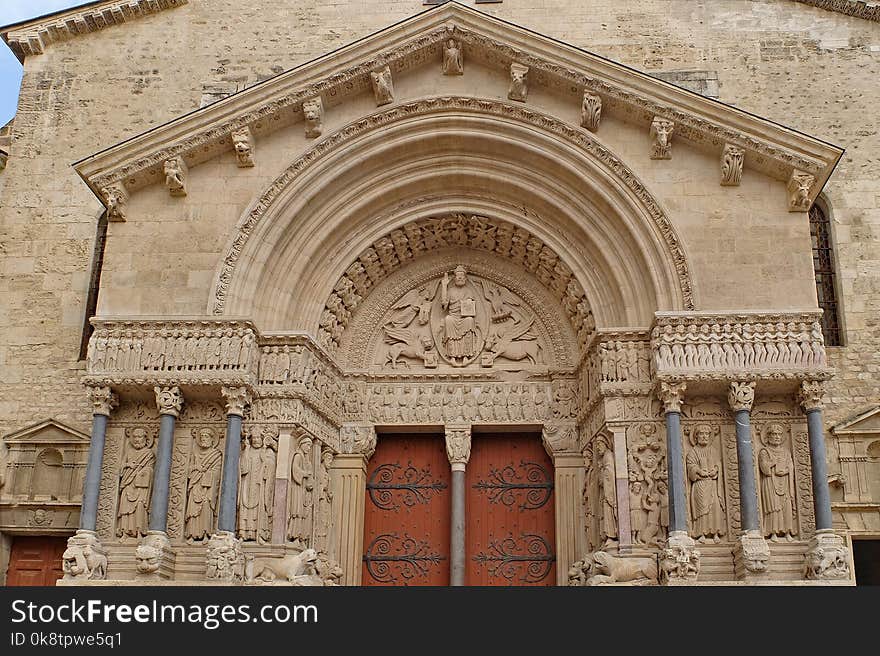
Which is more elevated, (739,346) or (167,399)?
(739,346)

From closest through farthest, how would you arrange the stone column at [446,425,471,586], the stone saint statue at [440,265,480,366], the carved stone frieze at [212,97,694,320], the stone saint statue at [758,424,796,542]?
1. the stone saint statue at [758,424,796,542]
2. the carved stone frieze at [212,97,694,320]
3. the stone column at [446,425,471,586]
4. the stone saint statue at [440,265,480,366]

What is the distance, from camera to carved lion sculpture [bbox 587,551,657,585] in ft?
36.6

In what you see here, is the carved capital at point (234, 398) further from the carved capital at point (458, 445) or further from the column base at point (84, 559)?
the carved capital at point (458, 445)

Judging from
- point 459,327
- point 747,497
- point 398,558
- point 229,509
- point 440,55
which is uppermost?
point 440,55

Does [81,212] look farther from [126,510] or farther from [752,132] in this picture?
[752,132]

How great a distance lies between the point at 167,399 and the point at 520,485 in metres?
4.79

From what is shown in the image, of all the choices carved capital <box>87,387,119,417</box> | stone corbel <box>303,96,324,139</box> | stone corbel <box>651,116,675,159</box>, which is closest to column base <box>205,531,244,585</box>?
carved capital <box>87,387,119,417</box>

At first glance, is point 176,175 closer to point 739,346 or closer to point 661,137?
point 661,137

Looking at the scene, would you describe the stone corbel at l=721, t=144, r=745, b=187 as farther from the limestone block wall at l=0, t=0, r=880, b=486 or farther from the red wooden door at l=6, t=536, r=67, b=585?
the red wooden door at l=6, t=536, r=67, b=585

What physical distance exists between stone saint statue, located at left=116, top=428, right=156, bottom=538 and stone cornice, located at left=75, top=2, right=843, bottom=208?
3259 millimetres

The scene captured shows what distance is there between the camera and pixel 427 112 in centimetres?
1323

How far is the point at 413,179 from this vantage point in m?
13.6

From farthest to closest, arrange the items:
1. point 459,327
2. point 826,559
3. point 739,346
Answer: point 459,327, point 739,346, point 826,559

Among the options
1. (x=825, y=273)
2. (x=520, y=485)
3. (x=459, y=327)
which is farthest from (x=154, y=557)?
(x=825, y=273)
